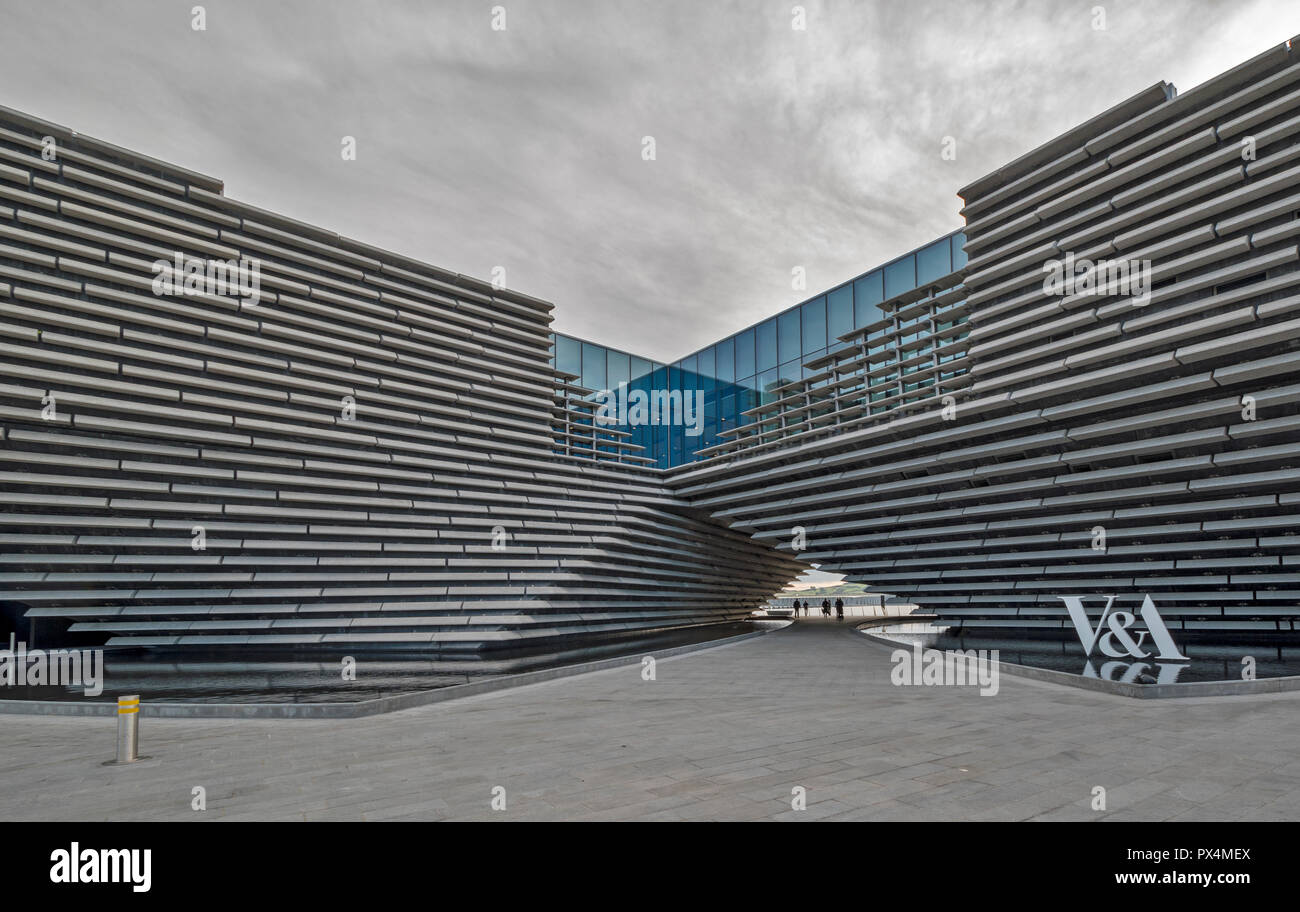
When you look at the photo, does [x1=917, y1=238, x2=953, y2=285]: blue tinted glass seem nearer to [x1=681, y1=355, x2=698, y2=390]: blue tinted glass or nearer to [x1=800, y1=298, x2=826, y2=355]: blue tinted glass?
[x1=800, y1=298, x2=826, y2=355]: blue tinted glass

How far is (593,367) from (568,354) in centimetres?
143

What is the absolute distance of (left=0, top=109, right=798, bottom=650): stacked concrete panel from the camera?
1556 centimetres

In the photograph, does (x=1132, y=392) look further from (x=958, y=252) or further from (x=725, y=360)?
(x=725, y=360)

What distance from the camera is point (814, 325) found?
86.3 ft

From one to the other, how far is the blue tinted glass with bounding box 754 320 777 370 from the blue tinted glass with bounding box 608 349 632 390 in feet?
19.1

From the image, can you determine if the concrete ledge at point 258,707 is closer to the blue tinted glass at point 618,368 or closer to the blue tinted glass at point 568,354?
the blue tinted glass at point 568,354

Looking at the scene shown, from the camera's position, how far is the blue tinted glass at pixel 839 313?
24781mm

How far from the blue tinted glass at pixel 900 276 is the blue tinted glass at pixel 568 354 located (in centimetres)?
1220

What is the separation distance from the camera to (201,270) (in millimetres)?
17766

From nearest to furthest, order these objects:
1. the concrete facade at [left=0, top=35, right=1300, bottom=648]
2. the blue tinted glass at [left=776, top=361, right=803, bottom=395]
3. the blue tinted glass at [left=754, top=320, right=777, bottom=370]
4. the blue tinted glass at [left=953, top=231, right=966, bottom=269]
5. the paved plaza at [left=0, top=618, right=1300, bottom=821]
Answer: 1. the paved plaza at [left=0, top=618, right=1300, bottom=821]
2. the concrete facade at [left=0, top=35, right=1300, bottom=648]
3. the blue tinted glass at [left=953, top=231, right=966, bottom=269]
4. the blue tinted glass at [left=776, top=361, right=803, bottom=395]
5. the blue tinted glass at [left=754, top=320, right=777, bottom=370]

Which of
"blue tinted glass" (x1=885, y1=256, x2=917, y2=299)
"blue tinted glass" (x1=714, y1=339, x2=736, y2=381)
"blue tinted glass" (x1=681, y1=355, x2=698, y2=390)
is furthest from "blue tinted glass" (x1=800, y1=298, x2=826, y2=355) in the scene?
"blue tinted glass" (x1=681, y1=355, x2=698, y2=390)
